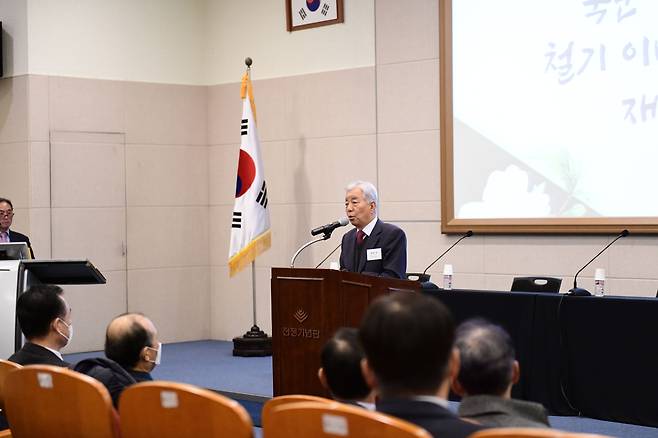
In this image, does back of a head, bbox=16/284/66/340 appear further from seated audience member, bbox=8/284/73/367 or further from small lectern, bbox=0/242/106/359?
small lectern, bbox=0/242/106/359

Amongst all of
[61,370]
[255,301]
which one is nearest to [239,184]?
[255,301]

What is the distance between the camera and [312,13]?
8680mm

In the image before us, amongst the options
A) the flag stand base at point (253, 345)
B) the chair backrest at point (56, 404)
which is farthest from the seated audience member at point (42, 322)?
the flag stand base at point (253, 345)

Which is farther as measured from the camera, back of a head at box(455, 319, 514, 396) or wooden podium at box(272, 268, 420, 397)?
wooden podium at box(272, 268, 420, 397)

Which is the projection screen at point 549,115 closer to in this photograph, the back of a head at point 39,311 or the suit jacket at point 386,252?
the suit jacket at point 386,252

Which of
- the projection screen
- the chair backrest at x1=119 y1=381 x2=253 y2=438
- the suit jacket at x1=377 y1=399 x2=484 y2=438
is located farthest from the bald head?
the projection screen

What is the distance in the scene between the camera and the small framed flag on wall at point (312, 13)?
850 cm

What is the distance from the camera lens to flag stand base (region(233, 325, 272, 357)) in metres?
8.57

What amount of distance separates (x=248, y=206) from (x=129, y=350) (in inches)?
203

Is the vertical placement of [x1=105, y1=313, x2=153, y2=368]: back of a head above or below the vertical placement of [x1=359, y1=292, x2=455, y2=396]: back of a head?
below

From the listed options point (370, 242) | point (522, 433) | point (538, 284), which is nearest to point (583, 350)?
point (538, 284)

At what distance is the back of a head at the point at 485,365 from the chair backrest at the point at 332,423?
0.42m

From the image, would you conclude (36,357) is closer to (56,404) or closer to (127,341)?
(127,341)

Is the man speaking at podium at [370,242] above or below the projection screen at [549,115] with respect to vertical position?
below
